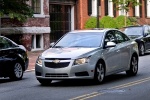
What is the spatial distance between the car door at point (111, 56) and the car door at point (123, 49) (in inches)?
9.2

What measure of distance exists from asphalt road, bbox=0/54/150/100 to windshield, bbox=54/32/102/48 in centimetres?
109

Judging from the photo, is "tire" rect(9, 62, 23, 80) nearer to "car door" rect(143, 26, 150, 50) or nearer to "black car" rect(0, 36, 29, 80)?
"black car" rect(0, 36, 29, 80)

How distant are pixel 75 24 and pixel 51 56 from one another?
25737mm

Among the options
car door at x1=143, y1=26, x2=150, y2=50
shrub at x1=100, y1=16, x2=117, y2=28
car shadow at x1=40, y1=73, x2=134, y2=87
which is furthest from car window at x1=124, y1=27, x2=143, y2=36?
car shadow at x1=40, y1=73, x2=134, y2=87

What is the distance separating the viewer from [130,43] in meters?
16.6

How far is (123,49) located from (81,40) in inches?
59.7

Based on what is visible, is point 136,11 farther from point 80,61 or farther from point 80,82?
point 80,61

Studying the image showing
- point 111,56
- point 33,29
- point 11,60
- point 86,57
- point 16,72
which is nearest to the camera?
point 86,57

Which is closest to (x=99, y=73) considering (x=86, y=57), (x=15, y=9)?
(x=86, y=57)

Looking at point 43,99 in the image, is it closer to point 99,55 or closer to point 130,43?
point 99,55

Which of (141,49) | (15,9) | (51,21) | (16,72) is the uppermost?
(15,9)

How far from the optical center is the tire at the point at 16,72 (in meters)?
16.3

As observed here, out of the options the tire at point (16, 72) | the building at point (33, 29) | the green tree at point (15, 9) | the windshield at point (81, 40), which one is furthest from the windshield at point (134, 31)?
the windshield at point (81, 40)

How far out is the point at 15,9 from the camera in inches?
858
